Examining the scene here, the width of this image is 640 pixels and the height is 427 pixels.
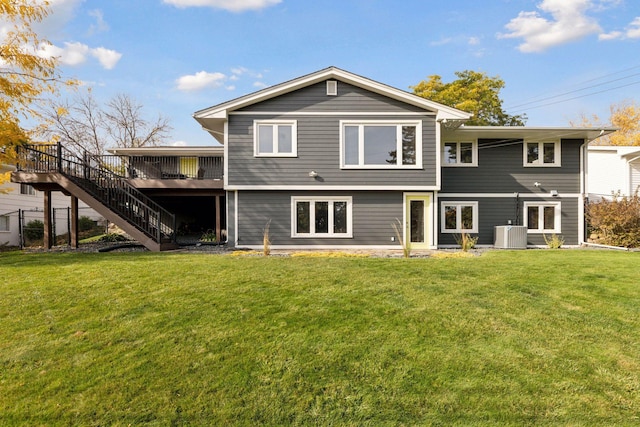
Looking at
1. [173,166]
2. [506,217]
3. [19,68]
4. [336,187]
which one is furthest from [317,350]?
[173,166]

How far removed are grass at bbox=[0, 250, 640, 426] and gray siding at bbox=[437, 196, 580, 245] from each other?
7.64 metres

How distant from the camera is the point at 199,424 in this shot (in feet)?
8.88

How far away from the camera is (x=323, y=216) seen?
41.2ft

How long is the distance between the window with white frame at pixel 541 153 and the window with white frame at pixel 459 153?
81.5 inches

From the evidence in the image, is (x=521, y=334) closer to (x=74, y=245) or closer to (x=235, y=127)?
(x=235, y=127)

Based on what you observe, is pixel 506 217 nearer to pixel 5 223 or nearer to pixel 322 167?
pixel 322 167

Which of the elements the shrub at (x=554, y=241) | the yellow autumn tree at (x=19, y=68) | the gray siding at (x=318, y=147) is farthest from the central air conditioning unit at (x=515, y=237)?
the yellow autumn tree at (x=19, y=68)

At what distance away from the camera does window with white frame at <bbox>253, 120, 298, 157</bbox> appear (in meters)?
12.3

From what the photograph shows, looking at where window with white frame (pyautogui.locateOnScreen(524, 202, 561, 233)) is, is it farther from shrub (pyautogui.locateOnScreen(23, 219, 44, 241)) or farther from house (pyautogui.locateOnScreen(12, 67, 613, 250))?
shrub (pyautogui.locateOnScreen(23, 219, 44, 241))

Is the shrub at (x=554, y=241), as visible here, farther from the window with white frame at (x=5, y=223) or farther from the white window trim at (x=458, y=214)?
the window with white frame at (x=5, y=223)

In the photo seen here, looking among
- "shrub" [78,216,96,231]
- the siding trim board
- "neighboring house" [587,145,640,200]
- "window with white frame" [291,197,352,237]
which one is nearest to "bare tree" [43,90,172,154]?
"shrub" [78,216,96,231]

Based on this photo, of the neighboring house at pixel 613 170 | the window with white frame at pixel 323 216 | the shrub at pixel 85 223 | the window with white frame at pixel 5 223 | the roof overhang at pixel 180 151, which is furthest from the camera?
the shrub at pixel 85 223

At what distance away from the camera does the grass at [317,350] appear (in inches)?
114

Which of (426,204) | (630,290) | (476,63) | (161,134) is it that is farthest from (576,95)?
(161,134)
